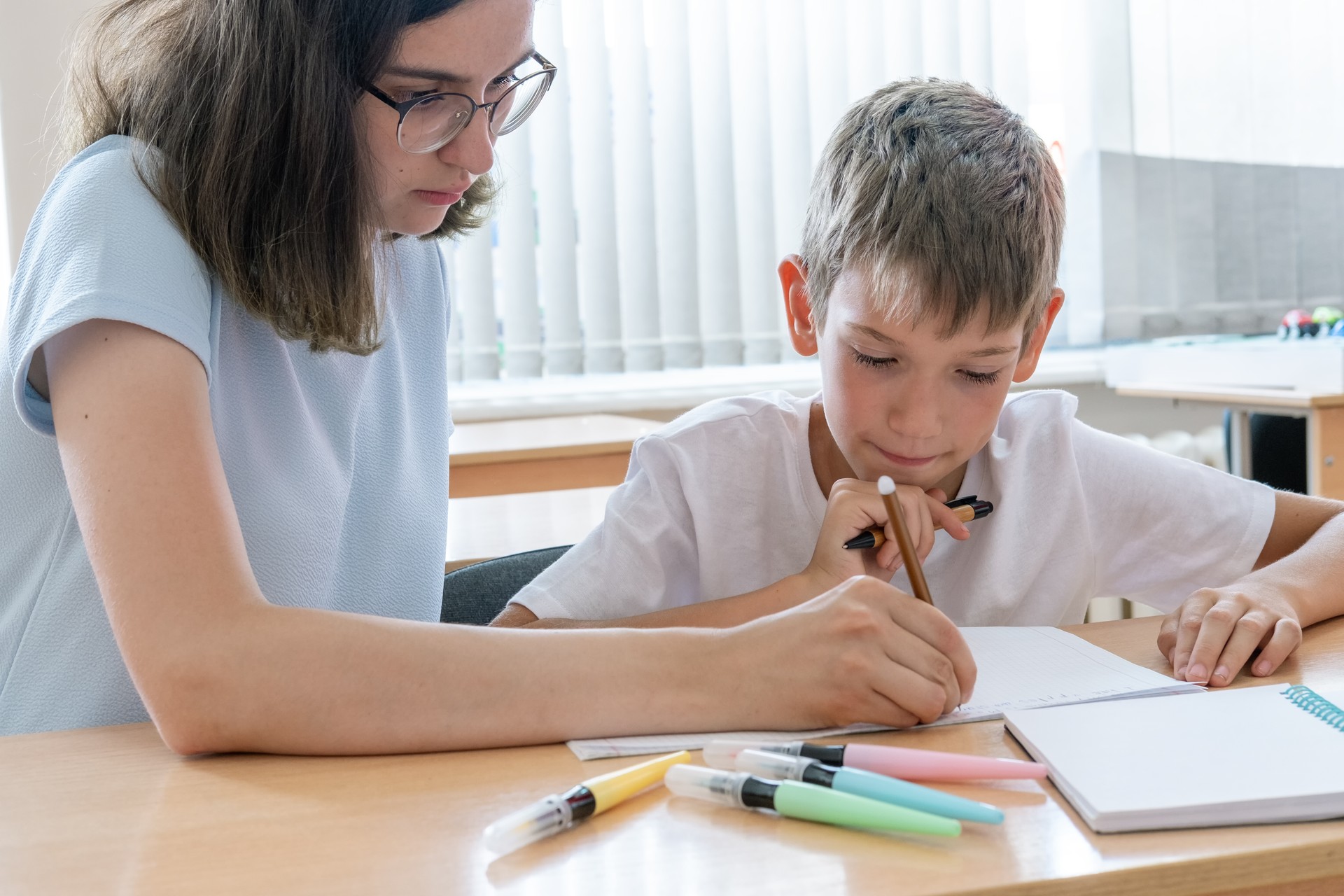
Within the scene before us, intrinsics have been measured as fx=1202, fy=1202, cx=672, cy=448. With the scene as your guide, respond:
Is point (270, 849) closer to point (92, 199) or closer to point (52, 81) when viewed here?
point (92, 199)

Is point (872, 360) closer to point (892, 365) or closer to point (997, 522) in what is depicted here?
point (892, 365)

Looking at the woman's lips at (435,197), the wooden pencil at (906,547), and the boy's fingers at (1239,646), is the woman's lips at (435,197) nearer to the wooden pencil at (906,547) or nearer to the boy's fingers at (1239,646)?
the wooden pencil at (906,547)

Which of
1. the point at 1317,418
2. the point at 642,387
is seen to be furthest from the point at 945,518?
the point at 642,387

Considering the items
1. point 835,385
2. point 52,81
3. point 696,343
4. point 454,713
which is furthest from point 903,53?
point 454,713

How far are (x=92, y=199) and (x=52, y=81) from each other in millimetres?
2040

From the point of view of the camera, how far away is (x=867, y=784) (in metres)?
0.57

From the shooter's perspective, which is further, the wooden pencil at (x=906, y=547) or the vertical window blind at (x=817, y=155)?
the vertical window blind at (x=817, y=155)

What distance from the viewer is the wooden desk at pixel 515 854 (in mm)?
498

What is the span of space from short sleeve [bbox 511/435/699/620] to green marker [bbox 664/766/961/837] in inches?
18.1

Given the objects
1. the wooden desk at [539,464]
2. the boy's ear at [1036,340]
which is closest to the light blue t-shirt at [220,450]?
the boy's ear at [1036,340]

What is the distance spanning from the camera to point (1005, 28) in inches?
122

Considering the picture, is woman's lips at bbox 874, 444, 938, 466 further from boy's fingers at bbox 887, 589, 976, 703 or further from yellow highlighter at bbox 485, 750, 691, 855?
yellow highlighter at bbox 485, 750, 691, 855

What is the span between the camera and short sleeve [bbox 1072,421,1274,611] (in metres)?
1.12

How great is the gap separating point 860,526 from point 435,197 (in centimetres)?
45
